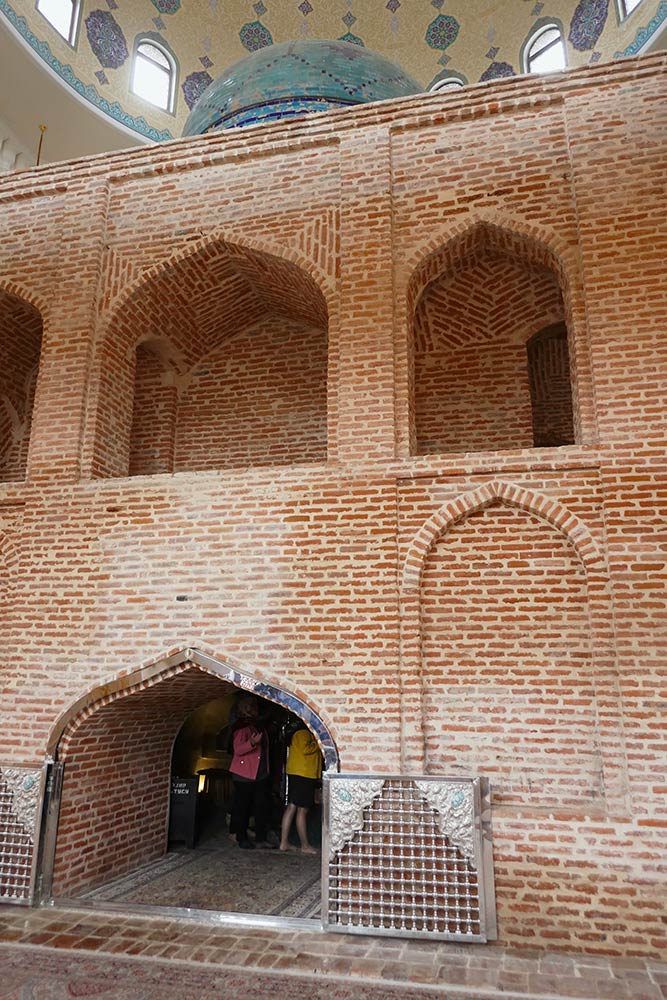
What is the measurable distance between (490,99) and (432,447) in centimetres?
323

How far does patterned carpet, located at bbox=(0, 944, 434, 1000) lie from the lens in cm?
422

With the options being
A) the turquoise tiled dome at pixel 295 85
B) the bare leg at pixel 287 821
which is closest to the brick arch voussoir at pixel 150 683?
the bare leg at pixel 287 821

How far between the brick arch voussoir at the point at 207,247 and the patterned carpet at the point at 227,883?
16.5ft

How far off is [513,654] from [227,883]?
10.8 feet

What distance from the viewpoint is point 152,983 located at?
14.4ft

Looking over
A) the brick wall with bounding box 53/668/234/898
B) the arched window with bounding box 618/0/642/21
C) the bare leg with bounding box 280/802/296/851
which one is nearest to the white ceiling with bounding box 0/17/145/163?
the arched window with bounding box 618/0/642/21

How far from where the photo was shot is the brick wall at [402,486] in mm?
5258

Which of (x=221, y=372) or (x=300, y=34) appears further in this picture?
(x=300, y=34)

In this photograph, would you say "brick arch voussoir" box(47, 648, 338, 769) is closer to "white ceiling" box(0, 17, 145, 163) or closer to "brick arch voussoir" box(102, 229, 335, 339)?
"brick arch voussoir" box(102, 229, 335, 339)

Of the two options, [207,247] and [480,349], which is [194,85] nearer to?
[207,247]

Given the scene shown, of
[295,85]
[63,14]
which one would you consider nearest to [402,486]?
[295,85]

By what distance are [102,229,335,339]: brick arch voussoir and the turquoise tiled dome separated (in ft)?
8.08

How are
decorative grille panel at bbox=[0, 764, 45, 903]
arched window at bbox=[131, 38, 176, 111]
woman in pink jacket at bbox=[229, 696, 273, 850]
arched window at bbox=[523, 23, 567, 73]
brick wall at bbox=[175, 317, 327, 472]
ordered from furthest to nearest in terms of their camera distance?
arched window at bbox=[131, 38, 176, 111], arched window at bbox=[523, 23, 567, 73], brick wall at bbox=[175, 317, 327, 472], woman in pink jacket at bbox=[229, 696, 273, 850], decorative grille panel at bbox=[0, 764, 45, 903]

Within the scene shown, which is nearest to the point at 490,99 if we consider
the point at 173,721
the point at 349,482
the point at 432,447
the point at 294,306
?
the point at 294,306
